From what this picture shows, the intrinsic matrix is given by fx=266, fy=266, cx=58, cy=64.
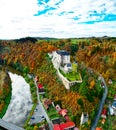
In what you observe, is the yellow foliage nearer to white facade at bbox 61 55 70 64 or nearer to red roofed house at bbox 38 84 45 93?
white facade at bbox 61 55 70 64

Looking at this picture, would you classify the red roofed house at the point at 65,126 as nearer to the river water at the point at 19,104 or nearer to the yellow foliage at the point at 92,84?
the river water at the point at 19,104

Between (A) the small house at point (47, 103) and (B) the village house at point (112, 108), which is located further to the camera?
(A) the small house at point (47, 103)

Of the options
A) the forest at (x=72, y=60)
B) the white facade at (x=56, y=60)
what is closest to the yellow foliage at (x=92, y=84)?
the forest at (x=72, y=60)

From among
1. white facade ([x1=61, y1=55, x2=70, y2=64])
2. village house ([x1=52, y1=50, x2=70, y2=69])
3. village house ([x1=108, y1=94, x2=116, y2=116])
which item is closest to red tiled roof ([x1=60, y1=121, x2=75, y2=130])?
village house ([x1=108, y1=94, x2=116, y2=116])

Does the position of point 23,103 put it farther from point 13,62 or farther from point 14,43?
point 14,43

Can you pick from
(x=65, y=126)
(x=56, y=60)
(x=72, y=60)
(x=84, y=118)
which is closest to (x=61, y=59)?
(x=56, y=60)
